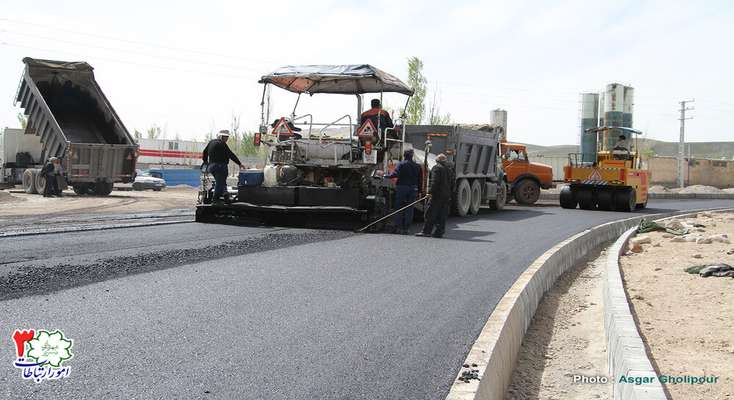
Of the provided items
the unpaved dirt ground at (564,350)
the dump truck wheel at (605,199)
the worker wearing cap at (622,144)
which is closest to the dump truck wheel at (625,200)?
the dump truck wheel at (605,199)

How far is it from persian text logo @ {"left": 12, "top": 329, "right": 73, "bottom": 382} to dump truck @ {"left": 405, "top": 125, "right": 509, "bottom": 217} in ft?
36.5

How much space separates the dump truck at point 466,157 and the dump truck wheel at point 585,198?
4002 millimetres

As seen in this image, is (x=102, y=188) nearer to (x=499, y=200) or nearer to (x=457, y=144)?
(x=499, y=200)

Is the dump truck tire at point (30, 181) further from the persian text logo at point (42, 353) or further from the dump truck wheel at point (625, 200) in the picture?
the persian text logo at point (42, 353)

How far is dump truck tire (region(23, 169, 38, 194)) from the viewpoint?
82.5 feet

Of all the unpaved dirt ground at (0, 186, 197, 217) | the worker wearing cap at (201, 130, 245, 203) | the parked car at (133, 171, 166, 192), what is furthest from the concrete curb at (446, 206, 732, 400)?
the parked car at (133, 171, 166, 192)

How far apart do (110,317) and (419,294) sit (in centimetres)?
284

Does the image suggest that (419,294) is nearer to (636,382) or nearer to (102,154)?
(636,382)

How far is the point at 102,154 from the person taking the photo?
2336cm

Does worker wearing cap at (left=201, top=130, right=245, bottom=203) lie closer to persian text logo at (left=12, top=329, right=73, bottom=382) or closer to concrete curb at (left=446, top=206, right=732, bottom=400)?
concrete curb at (left=446, top=206, right=732, bottom=400)

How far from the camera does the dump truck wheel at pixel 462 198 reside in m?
17.1

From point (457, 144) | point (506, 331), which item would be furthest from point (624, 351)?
point (457, 144)

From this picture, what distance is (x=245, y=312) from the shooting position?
5605 mm

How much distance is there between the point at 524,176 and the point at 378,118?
12086 millimetres
